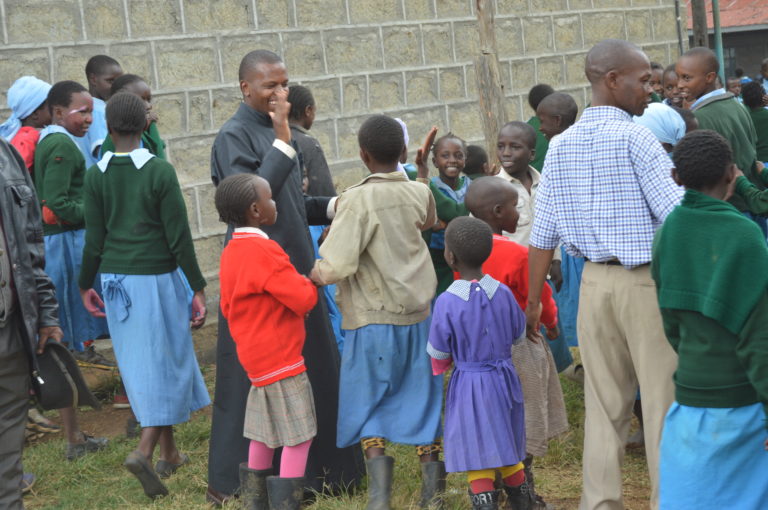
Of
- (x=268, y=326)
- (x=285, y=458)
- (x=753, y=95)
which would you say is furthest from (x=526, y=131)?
(x=753, y=95)

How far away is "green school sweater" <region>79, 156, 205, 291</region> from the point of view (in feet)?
17.2

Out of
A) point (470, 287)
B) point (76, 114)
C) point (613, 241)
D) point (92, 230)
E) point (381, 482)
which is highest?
point (76, 114)

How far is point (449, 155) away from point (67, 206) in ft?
7.75

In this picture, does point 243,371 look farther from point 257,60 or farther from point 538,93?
point 538,93

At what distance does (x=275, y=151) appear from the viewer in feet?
15.1

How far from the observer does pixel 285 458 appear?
4.51m

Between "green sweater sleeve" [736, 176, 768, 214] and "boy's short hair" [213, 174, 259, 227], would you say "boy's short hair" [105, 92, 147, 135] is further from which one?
"green sweater sleeve" [736, 176, 768, 214]

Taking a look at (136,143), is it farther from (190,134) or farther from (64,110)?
(190,134)

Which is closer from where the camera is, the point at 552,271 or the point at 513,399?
the point at 513,399

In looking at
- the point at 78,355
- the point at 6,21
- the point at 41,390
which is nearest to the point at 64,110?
the point at 6,21

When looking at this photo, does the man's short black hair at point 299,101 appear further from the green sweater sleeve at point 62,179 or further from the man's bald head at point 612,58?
the man's bald head at point 612,58

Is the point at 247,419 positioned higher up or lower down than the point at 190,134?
lower down

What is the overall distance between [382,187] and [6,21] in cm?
392

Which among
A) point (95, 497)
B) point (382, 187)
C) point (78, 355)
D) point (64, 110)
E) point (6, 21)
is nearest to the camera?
point (382, 187)
